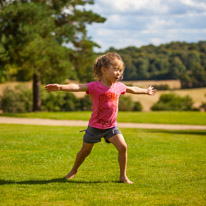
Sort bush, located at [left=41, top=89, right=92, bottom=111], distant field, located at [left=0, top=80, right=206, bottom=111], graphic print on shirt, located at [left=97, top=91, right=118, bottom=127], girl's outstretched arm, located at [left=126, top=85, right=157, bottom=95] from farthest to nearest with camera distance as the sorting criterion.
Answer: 1. distant field, located at [left=0, top=80, right=206, bottom=111]
2. bush, located at [left=41, top=89, right=92, bottom=111]
3. girl's outstretched arm, located at [left=126, top=85, right=157, bottom=95]
4. graphic print on shirt, located at [left=97, top=91, right=118, bottom=127]

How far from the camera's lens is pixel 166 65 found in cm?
8169

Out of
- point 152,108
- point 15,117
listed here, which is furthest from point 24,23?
point 152,108

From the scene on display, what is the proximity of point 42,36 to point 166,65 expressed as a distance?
61.7m

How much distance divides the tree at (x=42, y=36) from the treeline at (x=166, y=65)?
41.1 m

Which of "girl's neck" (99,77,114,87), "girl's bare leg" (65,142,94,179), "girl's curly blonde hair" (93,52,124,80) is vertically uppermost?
"girl's curly blonde hair" (93,52,124,80)

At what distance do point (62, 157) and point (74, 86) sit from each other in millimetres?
2510

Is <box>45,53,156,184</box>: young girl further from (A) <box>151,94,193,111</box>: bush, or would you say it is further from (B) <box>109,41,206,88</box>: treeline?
(B) <box>109,41,206,88</box>: treeline

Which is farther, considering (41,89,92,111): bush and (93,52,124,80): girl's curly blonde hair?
(41,89,92,111): bush

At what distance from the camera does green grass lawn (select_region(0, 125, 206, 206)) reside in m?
4.27

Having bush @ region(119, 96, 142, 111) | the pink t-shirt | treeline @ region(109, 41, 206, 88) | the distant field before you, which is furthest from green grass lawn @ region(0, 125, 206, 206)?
treeline @ region(109, 41, 206, 88)

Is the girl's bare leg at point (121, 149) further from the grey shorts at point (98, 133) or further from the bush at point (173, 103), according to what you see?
the bush at point (173, 103)

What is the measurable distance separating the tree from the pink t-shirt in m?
16.1

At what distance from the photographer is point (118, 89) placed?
5188mm

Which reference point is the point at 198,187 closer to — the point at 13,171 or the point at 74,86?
the point at 74,86
